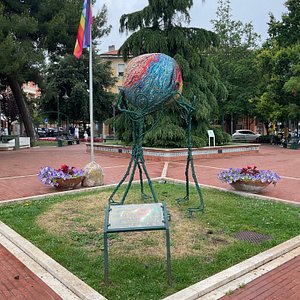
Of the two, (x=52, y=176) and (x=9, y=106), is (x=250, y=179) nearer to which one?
(x=52, y=176)

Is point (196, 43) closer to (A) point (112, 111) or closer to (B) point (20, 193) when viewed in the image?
(B) point (20, 193)

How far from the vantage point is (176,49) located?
19016mm

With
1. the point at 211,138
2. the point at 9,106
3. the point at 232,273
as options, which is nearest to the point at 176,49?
the point at 211,138

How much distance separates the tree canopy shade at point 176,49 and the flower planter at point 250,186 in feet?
30.2

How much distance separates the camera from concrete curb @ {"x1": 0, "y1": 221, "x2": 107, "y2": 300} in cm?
356

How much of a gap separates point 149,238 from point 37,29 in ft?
58.7

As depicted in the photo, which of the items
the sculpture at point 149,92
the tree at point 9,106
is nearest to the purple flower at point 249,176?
the sculpture at point 149,92

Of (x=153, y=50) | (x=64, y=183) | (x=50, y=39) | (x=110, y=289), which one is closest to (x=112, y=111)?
(x=50, y=39)

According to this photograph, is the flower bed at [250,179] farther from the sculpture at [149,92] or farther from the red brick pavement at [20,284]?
the red brick pavement at [20,284]

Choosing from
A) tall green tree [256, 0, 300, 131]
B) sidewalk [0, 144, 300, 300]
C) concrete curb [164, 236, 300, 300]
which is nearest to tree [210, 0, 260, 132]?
tall green tree [256, 0, 300, 131]

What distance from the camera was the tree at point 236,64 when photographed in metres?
30.6

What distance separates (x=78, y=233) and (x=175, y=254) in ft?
5.53

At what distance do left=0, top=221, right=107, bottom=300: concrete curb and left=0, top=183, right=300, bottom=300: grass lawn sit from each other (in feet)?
0.34

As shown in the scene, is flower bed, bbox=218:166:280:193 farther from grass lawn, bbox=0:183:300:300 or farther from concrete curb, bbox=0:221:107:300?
concrete curb, bbox=0:221:107:300
